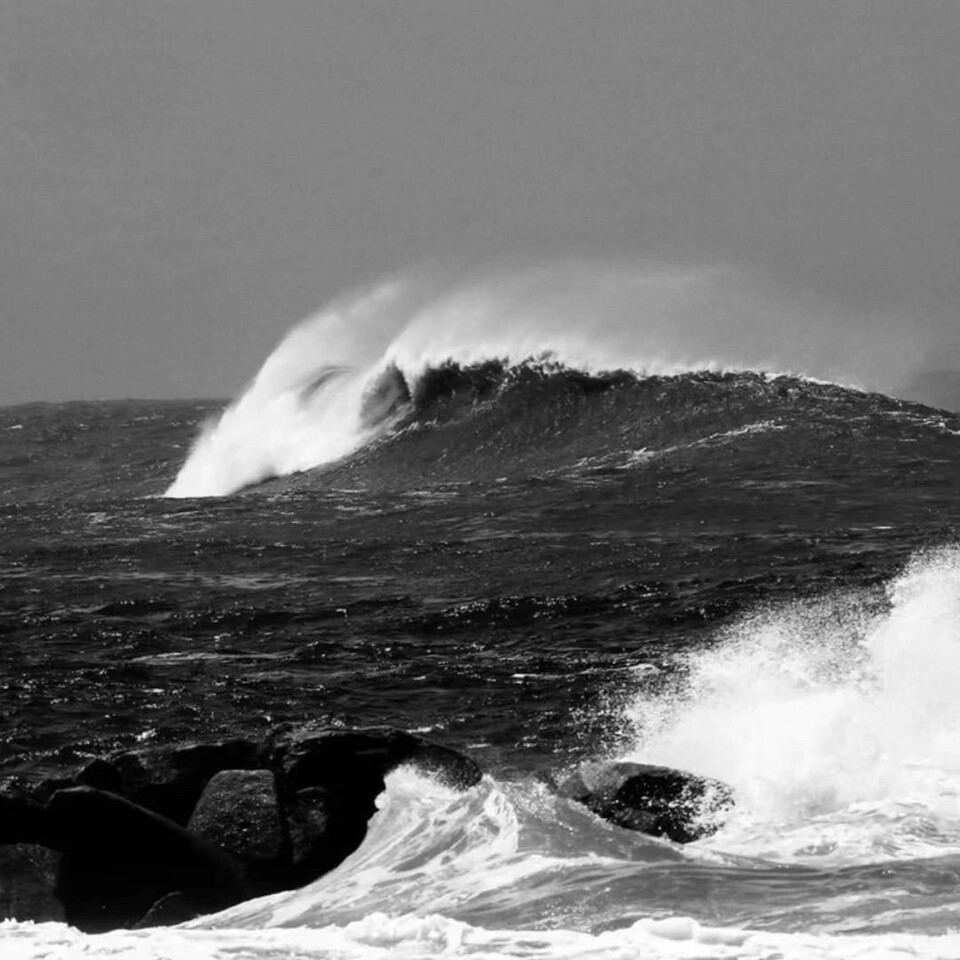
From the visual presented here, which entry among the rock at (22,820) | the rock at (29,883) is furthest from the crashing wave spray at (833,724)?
the rock at (22,820)

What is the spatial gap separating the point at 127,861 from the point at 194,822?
598 millimetres

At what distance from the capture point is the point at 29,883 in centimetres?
1095

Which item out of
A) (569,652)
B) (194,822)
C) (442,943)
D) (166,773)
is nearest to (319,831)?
(194,822)

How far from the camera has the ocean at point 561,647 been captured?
10.2 meters

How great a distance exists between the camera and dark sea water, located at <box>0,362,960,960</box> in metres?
10.2

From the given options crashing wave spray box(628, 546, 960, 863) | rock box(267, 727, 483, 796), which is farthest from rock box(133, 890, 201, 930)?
crashing wave spray box(628, 546, 960, 863)

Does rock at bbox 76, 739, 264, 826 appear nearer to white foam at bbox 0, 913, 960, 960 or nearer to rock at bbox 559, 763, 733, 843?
white foam at bbox 0, 913, 960, 960

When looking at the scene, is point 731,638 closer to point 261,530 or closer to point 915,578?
point 915,578

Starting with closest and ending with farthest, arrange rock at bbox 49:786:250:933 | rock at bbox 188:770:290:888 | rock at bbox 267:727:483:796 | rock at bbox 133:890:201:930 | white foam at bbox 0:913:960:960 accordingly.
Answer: white foam at bbox 0:913:960:960 < rock at bbox 133:890:201:930 < rock at bbox 49:786:250:933 < rock at bbox 188:770:290:888 < rock at bbox 267:727:483:796

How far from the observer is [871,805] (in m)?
12.1

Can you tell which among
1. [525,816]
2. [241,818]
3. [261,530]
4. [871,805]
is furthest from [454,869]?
[261,530]

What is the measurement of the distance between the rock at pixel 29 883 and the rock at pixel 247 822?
3.43ft

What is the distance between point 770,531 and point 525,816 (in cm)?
1167

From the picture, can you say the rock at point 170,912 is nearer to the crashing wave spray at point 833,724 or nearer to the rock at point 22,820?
the rock at point 22,820
